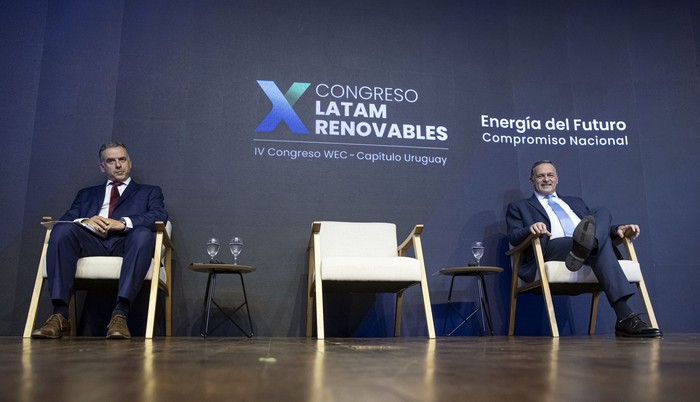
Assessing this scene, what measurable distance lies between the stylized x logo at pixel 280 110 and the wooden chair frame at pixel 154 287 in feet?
3.68

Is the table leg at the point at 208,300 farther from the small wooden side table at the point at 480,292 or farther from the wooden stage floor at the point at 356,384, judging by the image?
the wooden stage floor at the point at 356,384

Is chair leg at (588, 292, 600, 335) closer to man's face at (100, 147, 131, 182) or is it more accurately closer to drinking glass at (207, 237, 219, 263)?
drinking glass at (207, 237, 219, 263)

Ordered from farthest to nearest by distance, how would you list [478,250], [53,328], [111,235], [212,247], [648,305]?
[478,250]
[212,247]
[648,305]
[111,235]
[53,328]

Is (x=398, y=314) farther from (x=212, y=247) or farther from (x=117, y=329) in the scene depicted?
(x=117, y=329)

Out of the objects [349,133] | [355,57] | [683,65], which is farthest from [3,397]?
[683,65]

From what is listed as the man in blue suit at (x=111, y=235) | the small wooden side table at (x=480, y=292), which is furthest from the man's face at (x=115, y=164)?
the small wooden side table at (x=480, y=292)

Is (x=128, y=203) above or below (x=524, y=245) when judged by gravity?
above

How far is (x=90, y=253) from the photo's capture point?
2963 millimetres

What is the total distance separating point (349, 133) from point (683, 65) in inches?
111

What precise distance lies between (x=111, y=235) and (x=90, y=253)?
0.53ft

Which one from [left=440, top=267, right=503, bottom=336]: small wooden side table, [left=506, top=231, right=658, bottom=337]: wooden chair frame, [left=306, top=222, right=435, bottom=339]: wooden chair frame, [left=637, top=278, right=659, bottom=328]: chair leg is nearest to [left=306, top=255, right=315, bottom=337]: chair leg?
[left=306, top=222, right=435, bottom=339]: wooden chair frame

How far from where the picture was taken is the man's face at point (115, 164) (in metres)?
3.40

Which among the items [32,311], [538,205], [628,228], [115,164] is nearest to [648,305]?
[628,228]

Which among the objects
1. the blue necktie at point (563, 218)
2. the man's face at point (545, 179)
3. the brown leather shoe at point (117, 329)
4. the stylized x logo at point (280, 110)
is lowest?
the brown leather shoe at point (117, 329)
